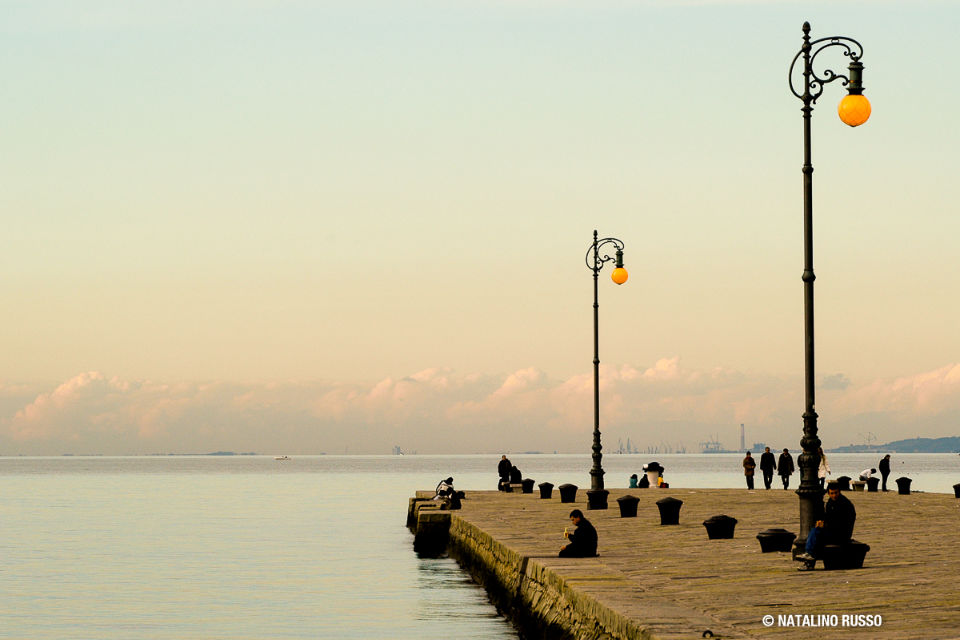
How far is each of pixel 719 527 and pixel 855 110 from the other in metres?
10.1

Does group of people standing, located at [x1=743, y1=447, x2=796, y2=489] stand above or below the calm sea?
above

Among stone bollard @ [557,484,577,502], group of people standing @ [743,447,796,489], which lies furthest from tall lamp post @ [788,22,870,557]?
group of people standing @ [743,447,796,489]

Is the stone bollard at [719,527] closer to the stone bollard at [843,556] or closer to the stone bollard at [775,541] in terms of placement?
the stone bollard at [775,541]

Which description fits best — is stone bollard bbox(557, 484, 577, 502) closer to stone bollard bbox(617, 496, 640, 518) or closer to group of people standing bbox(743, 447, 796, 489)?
stone bollard bbox(617, 496, 640, 518)

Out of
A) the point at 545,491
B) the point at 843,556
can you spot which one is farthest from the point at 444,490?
the point at 843,556

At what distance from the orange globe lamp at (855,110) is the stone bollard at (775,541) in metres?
7.27

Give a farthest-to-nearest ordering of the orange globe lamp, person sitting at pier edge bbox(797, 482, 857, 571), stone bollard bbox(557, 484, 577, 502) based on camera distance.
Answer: stone bollard bbox(557, 484, 577, 502) → the orange globe lamp → person sitting at pier edge bbox(797, 482, 857, 571)

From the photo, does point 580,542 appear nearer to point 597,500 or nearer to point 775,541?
point 775,541

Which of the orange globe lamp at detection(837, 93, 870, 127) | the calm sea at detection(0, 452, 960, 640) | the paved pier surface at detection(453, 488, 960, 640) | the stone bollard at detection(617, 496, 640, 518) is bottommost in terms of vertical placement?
the calm sea at detection(0, 452, 960, 640)

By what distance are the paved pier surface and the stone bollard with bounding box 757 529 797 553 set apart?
0.19 m

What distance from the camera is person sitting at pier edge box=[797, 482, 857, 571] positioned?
64.0 feet

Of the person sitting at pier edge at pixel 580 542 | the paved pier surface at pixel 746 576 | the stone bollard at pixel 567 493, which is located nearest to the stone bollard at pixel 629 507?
the paved pier surface at pixel 746 576

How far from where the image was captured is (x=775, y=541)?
23.3 metres

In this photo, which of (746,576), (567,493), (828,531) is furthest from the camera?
(567,493)
